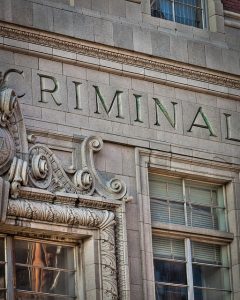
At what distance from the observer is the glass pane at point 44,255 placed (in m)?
25.8

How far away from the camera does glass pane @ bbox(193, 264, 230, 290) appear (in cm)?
2775

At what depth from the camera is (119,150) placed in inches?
1070

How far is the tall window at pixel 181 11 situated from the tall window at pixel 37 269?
511cm

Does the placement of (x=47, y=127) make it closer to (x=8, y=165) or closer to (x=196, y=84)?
(x=8, y=165)

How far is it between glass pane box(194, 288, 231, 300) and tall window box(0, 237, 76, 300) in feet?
8.31

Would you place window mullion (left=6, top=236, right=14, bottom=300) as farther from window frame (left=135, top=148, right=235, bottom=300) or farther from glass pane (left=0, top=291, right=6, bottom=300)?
window frame (left=135, top=148, right=235, bottom=300)

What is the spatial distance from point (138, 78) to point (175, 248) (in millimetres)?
3004

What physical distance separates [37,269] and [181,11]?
6.18 metres

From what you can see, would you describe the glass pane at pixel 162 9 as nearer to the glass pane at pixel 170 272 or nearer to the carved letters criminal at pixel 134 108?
the carved letters criminal at pixel 134 108

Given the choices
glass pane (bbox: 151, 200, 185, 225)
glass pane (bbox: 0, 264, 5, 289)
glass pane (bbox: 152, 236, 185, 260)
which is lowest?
glass pane (bbox: 0, 264, 5, 289)

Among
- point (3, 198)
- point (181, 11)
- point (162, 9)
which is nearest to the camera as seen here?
point (3, 198)

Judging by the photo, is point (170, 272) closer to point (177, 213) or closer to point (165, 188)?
point (177, 213)

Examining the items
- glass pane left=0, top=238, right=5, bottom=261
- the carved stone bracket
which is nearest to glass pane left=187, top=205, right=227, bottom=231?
the carved stone bracket

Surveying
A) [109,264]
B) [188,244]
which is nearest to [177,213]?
[188,244]
